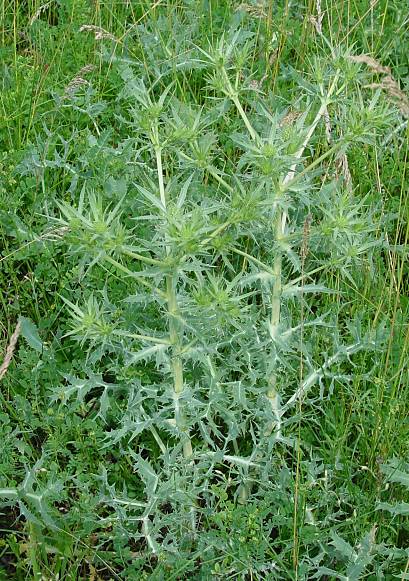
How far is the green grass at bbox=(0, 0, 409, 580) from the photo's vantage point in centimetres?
227

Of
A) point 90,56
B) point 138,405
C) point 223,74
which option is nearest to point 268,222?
point 223,74

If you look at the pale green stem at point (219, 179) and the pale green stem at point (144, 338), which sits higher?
the pale green stem at point (219, 179)

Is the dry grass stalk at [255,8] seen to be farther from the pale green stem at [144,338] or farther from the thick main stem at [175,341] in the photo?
the pale green stem at [144,338]

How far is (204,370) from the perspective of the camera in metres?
2.48

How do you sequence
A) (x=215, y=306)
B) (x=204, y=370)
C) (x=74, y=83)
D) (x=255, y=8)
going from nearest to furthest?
(x=215, y=306)
(x=204, y=370)
(x=74, y=83)
(x=255, y=8)

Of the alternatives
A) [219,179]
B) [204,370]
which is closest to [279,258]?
[219,179]

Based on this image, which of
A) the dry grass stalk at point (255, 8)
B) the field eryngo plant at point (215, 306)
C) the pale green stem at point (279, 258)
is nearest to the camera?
the field eryngo plant at point (215, 306)

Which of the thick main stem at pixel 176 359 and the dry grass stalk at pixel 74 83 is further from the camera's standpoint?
the dry grass stalk at pixel 74 83

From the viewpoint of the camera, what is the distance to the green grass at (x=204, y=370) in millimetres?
2270

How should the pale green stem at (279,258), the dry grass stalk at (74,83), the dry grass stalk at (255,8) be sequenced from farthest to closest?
the dry grass stalk at (255,8)
the dry grass stalk at (74,83)
the pale green stem at (279,258)

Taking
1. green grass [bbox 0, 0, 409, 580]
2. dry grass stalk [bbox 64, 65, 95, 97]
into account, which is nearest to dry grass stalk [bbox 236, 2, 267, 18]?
green grass [bbox 0, 0, 409, 580]

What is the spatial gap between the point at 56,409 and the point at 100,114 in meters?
1.36

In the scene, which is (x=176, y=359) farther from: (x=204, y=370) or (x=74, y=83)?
(x=74, y=83)

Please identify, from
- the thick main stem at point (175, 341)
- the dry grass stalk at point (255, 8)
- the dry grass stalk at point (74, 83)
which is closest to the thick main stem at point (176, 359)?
the thick main stem at point (175, 341)
